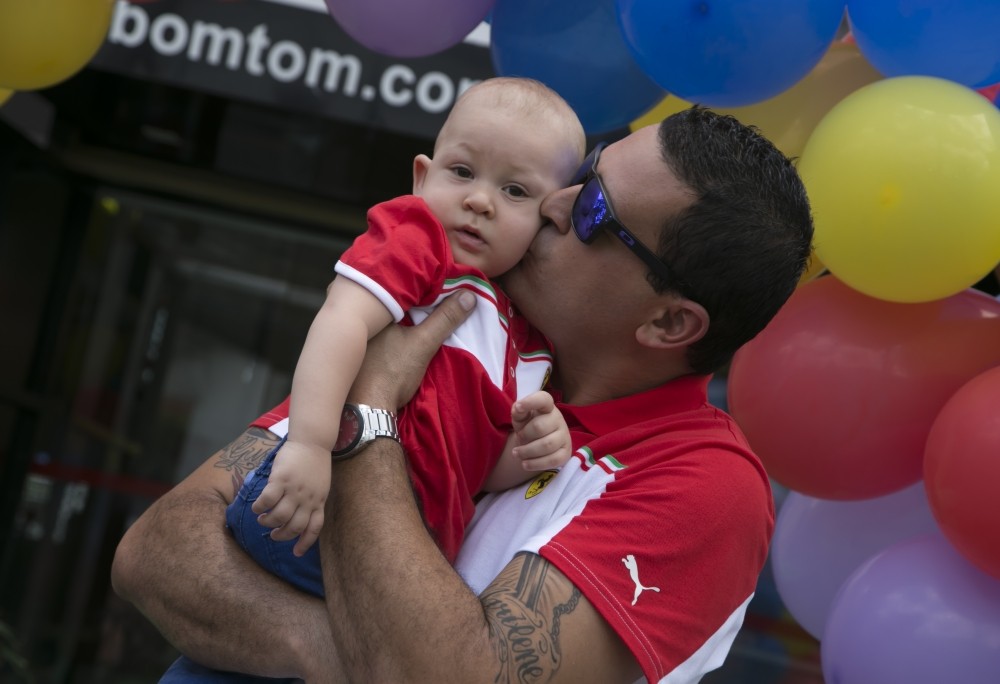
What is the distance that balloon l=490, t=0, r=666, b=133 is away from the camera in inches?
97.8

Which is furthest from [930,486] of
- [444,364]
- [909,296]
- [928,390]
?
[444,364]

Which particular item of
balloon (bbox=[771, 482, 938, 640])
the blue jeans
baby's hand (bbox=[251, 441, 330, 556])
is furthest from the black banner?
baby's hand (bbox=[251, 441, 330, 556])

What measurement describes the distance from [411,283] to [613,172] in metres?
0.37

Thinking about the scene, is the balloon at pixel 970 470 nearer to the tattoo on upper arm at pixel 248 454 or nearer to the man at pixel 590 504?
the man at pixel 590 504

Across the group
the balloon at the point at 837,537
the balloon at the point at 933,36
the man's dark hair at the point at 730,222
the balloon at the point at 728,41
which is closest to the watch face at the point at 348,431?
the man's dark hair at the point at 730,222

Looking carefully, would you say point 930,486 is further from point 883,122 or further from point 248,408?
point 248,408

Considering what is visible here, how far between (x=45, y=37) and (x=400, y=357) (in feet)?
5.25

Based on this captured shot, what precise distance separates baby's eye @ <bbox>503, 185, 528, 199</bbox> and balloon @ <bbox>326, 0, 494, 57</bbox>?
0.74m

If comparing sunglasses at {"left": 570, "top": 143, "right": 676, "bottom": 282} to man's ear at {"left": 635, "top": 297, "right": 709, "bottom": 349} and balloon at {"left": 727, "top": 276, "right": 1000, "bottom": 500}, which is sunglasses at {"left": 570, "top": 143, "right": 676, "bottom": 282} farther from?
balloon at {"left": 727, "top": 276, "right": 1000, "bottom": 500}

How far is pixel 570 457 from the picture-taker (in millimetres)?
1771

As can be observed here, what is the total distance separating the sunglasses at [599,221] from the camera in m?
1.81

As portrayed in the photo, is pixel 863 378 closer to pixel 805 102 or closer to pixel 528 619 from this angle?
pixel 805 102

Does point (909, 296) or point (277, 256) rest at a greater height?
point (909, 296)

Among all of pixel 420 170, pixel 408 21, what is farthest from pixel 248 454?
pixel 408 21
